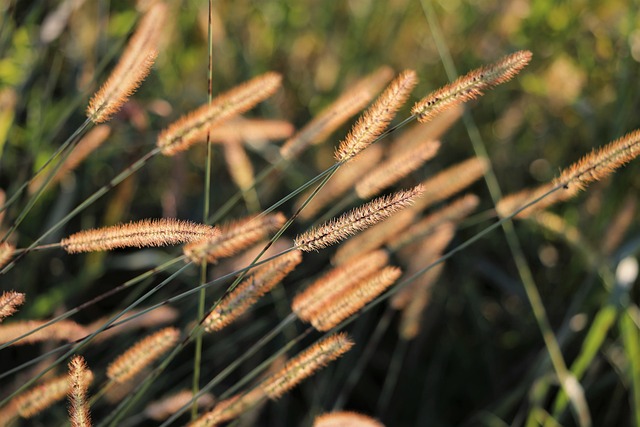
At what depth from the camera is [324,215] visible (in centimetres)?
144

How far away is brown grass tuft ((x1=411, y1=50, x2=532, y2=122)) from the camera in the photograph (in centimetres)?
88

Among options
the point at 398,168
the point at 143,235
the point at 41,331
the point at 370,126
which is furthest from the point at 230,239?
the point at 41,331

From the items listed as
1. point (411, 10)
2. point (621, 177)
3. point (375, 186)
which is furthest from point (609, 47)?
point (375, 186)

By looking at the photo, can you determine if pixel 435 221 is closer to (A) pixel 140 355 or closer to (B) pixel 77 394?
(A) pixel 140 355

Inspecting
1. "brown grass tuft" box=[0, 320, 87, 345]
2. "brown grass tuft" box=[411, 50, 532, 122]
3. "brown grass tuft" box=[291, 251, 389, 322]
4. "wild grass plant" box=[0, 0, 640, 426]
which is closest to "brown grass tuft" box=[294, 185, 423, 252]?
"wild grass plant" box=[0, 0, 640, 426]

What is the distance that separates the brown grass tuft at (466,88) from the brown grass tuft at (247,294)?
26cm

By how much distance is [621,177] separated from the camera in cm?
201

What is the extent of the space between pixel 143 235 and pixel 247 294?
0.19 m

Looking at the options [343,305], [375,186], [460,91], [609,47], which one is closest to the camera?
[460,91]

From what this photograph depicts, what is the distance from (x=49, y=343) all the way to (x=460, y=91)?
104 centimetres

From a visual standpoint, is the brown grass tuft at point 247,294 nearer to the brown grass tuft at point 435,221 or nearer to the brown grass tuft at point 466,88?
the brown grass tuft at point 466,88

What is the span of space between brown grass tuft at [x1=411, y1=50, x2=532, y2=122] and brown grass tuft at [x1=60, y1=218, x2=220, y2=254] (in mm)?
292

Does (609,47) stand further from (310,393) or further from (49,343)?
(49,343)

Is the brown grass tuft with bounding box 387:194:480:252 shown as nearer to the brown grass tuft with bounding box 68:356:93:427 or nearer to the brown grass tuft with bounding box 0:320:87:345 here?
the brown grass tuft with bounding box 0:320:87:345
